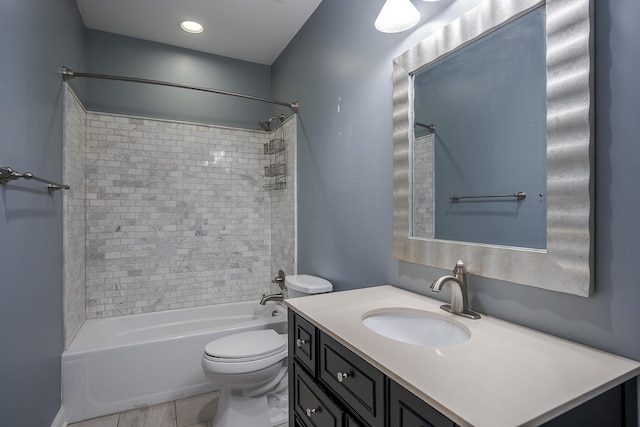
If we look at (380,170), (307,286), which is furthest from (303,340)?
(380,170)

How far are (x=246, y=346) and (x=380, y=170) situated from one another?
1274mm

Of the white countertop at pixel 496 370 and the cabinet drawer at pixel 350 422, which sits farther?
the cabinet drawer at pixel 350 422

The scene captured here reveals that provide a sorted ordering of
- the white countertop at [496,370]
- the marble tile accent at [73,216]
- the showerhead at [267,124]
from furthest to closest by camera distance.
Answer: the showerhead at [267,124]
the marble tile accent at [73,216]
the white countertop at [496,370]

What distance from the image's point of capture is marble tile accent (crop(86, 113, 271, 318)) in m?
2.67

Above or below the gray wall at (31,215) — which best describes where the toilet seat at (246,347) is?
below

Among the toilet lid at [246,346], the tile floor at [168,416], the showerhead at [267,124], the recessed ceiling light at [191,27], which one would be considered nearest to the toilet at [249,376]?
the toilet lid at [246,346]

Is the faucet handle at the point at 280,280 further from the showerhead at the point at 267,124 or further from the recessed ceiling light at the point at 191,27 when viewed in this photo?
the recessed ceiling light at the point at 191,27

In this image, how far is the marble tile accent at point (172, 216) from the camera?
2.67 m

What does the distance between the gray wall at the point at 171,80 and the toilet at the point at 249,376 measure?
2.02 m

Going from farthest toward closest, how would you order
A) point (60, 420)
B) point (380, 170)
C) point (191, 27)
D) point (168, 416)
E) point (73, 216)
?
point (191, 27)
point (73, 216)
point (168, 416)
point (60, 420)
point (380, 170)

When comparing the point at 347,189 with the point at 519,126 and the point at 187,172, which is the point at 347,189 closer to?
the point at 519,126

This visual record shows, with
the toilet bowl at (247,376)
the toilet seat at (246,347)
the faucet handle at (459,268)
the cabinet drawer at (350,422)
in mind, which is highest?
the faucet handle at (459,268)

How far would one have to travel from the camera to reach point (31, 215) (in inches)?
59.5

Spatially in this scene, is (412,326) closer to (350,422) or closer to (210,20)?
(350,422)
